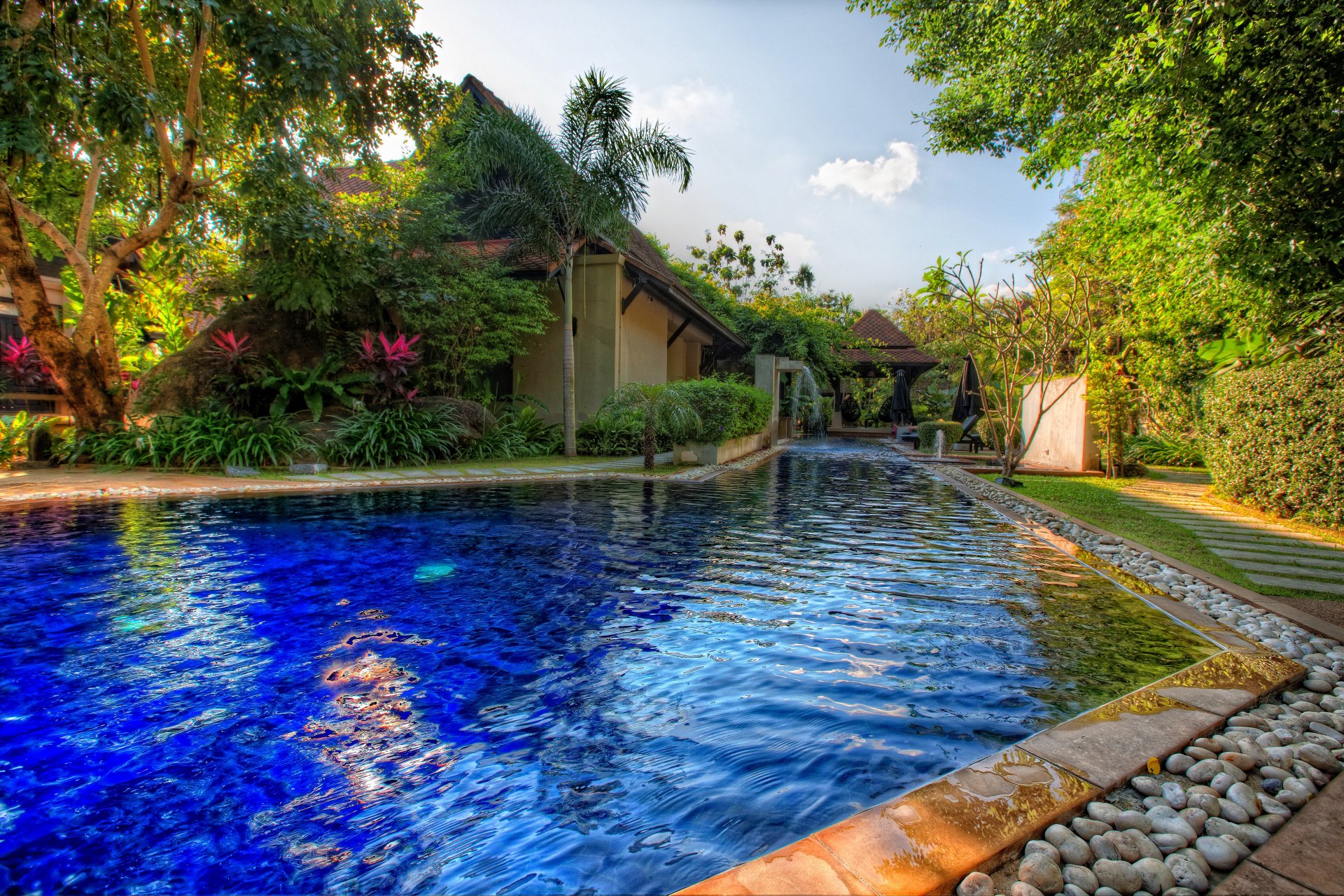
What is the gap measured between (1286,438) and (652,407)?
7.98 m

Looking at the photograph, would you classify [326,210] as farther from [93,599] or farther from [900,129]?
[900,129]

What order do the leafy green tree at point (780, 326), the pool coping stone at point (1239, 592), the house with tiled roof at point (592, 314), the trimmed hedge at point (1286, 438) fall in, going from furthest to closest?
the leafy green tree at point (780, 326) → the house with tiled roof at point (592, 314) → the trimmed hedge at point (1286, 438) → the pool coping stone at point (1239, 592)

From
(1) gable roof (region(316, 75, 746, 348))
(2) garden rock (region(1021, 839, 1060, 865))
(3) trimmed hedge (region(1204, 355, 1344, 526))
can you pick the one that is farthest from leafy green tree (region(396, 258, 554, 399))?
(2) garden rock (region(1021, 839, 1060, 865))

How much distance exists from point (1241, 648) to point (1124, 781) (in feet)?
5.55

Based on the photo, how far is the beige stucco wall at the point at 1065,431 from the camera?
39.4 ft

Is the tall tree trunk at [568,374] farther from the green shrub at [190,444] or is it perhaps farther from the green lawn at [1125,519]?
the green lawn at [1125,519]

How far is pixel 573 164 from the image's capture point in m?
11.6

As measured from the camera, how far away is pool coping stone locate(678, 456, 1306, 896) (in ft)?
4.54

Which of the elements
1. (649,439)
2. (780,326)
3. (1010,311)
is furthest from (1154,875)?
(780,326)

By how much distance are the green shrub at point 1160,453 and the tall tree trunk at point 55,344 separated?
58.6ft

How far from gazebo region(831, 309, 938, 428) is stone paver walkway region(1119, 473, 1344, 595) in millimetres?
17527

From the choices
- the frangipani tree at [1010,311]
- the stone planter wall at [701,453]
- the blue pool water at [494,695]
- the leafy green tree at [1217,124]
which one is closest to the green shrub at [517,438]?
the stone planter wall at [701,453]

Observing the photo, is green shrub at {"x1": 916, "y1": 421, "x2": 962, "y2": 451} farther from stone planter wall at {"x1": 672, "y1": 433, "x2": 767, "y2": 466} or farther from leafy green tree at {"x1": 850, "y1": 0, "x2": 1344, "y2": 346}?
leafy green tree at {"x1": 850, "y1": 0, "x2": 1344, "y2": 346}

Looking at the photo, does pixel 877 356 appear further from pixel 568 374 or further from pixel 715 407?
pixel 568 374
